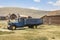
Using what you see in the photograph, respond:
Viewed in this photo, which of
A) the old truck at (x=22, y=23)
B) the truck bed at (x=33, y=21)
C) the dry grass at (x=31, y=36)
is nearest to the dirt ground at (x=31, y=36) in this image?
the dry grass at (x=31, y=36)

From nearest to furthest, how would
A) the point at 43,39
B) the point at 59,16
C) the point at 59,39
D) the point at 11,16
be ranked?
the point at 43,39, the point at 59,39, the point at 59,16, the point at 11,16

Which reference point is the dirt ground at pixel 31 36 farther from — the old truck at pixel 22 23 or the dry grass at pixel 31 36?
the old truck at pixel 22 23

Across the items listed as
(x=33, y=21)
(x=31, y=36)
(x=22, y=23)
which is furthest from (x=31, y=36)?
(x=33, y=21)

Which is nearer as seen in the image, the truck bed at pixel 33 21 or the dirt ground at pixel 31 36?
the dirt ground at pixel 31 36

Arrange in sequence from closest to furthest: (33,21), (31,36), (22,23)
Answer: (31,36) < (22,23) < (33,21)

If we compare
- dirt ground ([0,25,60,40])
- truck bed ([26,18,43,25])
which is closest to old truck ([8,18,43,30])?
truck bed ([26,18,43,25])

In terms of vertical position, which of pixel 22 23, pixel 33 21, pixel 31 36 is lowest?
pixel 31 36

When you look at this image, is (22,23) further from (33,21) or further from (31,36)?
(31,36)

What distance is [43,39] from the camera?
768 inches

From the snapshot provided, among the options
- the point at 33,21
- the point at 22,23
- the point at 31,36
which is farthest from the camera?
the point at 33,21

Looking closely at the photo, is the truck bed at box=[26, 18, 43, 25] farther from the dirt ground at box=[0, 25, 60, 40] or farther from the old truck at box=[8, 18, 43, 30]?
the dirt ground at box=[0, 25, 60, 40]

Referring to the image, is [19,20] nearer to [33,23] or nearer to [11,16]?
[33,23]

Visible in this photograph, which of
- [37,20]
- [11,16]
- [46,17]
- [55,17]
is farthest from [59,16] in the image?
[11,16]

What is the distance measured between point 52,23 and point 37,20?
18.9 metres
